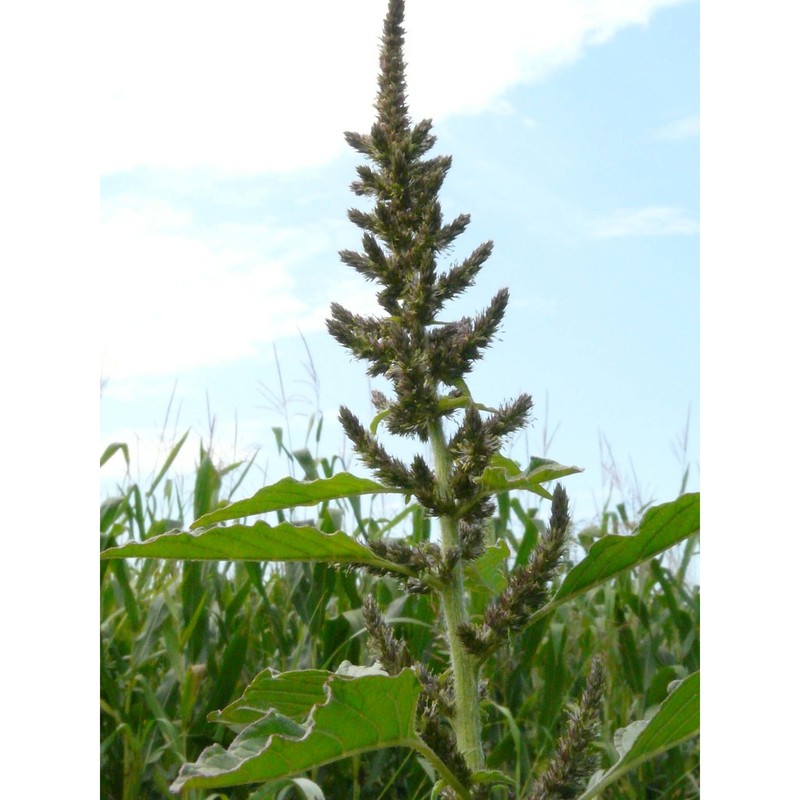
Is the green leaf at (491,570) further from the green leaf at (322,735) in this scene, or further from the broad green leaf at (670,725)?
the green leaf at (322,735)

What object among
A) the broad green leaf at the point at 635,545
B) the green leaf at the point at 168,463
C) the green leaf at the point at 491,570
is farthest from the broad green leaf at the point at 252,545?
the green leaf at the point at 168,463

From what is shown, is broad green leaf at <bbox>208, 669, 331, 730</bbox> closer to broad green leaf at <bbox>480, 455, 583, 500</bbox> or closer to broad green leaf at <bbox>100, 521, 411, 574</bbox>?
broad green leaf at <bbox>100, 521, 411, 574</bbox>

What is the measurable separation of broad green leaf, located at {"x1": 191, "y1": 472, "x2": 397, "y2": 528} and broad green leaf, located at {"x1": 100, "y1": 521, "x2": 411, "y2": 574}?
0.12 feet

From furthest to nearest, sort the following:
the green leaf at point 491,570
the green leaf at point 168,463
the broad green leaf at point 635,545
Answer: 1. the green leaf at point 168,463
2. the green leaf at point 491,570
3. the broad green leaf at point 635,545

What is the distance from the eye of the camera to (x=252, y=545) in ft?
4.58

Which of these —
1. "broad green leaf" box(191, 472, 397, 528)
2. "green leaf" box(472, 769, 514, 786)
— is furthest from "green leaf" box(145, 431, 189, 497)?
"green leaf" box(472, 769, 514, 786)

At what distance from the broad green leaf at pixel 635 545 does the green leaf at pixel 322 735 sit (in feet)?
1.17

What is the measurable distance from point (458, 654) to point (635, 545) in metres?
0.35

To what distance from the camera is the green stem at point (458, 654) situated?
1441 mm

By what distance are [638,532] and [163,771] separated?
2.08 m
